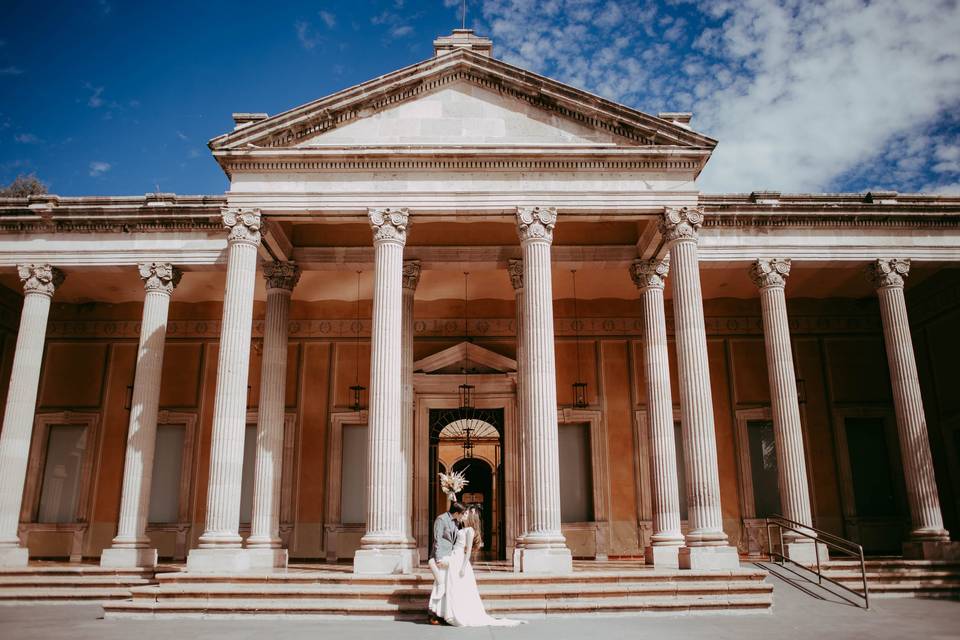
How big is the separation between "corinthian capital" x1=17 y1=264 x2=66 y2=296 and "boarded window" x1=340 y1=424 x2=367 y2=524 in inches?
306

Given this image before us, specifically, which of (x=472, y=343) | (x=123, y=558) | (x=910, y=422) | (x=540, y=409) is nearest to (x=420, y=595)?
(x=540, y=409)

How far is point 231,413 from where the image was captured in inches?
490

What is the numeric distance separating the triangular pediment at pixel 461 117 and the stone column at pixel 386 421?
1.83 m

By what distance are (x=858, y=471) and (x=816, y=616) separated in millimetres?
10098

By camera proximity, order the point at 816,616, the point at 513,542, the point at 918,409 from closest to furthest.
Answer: the point at 816,616 < the point at 918,409 < the point at 513,542

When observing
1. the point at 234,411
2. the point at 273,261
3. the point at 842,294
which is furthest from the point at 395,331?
the point at 842,294

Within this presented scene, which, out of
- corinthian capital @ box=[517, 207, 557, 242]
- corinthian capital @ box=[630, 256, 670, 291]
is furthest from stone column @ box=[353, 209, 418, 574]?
corinthian capital @ box=[630, 256, 670, 291]

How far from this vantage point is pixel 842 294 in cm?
1936

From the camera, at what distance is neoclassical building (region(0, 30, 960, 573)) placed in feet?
42.8

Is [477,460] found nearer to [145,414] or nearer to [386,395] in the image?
[145,414]

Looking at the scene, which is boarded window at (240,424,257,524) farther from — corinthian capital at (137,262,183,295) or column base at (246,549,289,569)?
column base at (246,549,289,569)

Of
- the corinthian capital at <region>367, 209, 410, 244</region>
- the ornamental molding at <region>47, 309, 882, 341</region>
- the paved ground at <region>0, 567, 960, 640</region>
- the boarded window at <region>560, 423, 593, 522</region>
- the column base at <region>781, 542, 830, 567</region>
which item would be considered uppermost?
the corinthian capital at <region>367, 209, 410, 244</region>

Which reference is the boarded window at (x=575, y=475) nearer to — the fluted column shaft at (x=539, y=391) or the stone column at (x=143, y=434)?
the fluted column shaft at (x=539, y=391)

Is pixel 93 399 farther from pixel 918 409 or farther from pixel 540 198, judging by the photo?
pixel 918 409
